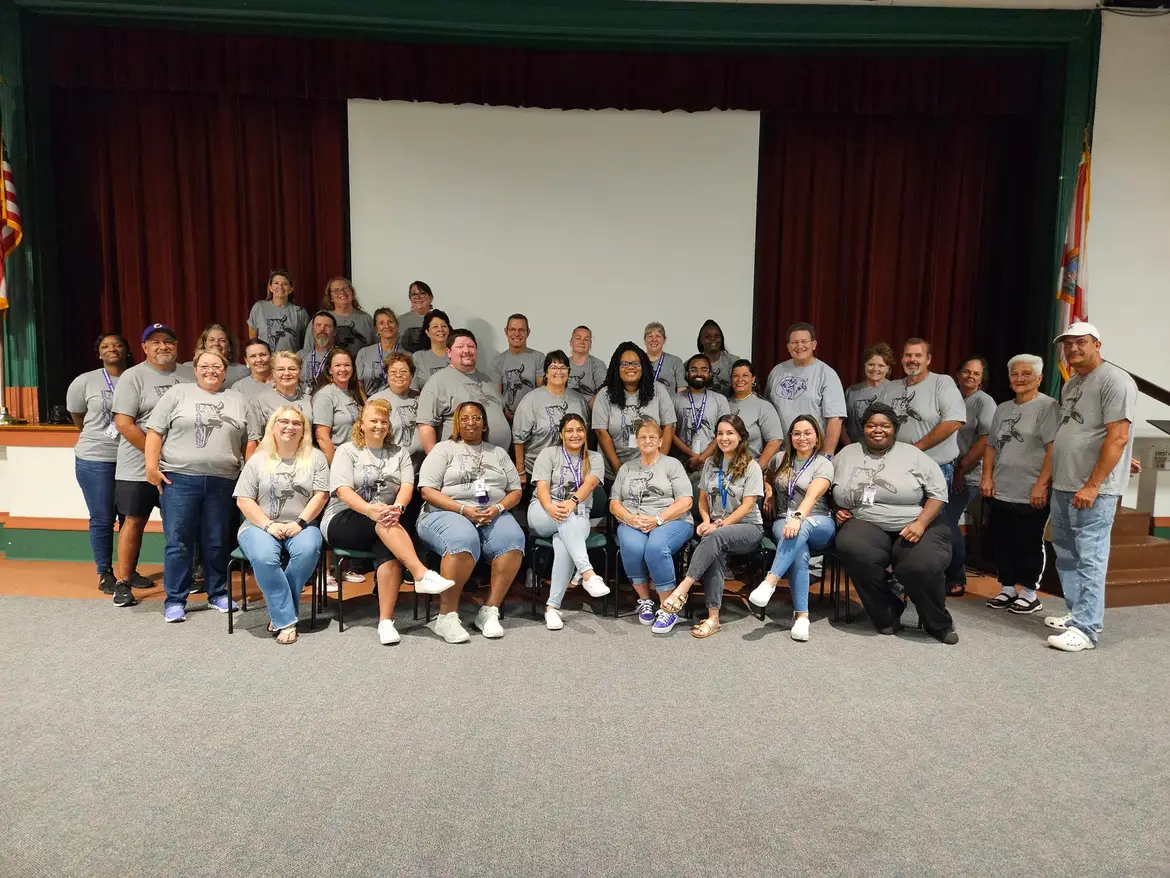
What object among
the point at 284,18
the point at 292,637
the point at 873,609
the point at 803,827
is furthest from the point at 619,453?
the point at 284,18

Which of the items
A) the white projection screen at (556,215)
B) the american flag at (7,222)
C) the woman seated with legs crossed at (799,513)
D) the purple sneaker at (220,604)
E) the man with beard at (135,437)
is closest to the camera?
the woman seated with legs crossed at (799,513)

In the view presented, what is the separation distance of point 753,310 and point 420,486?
3278mm

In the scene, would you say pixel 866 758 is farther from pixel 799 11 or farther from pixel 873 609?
pixel 799 11

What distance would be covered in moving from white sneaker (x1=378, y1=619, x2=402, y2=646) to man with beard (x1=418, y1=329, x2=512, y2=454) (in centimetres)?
100

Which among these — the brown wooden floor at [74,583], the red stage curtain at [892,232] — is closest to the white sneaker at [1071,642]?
the brown wooden floor at [74,583]

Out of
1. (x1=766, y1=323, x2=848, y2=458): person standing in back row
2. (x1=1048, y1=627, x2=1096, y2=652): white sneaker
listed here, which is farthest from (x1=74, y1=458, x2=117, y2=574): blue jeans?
(x1=1048, y1=627, x2=1096, y2=652): white sneaker

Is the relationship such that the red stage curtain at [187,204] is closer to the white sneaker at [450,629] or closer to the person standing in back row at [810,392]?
the white sneaker at [450,629]

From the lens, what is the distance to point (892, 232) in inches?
237

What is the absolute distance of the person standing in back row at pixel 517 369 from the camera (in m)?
4.88

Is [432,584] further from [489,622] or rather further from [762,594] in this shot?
[762,594]

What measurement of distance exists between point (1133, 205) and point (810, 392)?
133 inches

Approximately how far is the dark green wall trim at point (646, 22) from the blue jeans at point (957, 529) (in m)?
3.27

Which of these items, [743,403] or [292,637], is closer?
[292,637]

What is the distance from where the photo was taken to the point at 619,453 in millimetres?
4285
